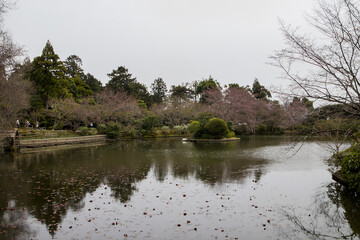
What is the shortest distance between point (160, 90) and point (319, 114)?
186 feet

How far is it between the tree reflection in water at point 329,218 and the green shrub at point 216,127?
1780 centimetres

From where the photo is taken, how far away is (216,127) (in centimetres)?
2531

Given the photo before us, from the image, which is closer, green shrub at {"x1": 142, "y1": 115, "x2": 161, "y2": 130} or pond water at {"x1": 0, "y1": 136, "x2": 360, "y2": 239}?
pond water at {"x1": 0, "y1": 136, "x2": 360, "y2": 239}

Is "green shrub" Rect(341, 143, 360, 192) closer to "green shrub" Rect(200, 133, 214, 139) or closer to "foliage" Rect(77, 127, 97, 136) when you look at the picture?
"green shrub" Rect(200, 133, 214, 139)

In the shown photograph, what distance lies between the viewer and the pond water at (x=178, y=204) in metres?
5.00

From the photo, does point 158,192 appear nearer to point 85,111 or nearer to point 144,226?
point 144,226

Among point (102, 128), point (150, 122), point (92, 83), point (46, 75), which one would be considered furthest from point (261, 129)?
point (92, 83)

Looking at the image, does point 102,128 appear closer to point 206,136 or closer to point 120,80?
point 206,136

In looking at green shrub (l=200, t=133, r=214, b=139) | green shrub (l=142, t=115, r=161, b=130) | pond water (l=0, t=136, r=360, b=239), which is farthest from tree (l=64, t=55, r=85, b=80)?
pond water (l=0, t=136, r=360, b=239)

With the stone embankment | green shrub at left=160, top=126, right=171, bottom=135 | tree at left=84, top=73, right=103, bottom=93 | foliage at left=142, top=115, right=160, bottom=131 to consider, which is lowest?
the stone embankment

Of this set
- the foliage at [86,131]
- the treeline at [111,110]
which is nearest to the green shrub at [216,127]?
the treeline at [111,110]

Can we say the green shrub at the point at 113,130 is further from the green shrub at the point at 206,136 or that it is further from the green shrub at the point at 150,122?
the green shrub at the point at 206,136

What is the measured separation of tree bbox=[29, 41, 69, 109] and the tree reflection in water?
29691 millimetres

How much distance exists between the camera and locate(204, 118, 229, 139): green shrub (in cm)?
2518
